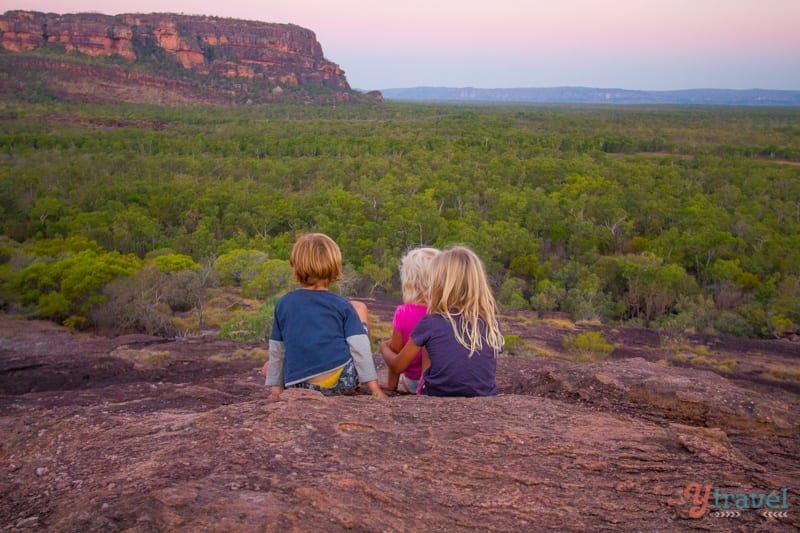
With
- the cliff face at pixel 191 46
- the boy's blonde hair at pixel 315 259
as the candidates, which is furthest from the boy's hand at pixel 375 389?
the cliff face at pixel 191 46

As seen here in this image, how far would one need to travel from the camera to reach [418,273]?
3834mm

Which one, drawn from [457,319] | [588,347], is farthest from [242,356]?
[588,347]

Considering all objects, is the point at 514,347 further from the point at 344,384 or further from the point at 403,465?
the point at 403,465

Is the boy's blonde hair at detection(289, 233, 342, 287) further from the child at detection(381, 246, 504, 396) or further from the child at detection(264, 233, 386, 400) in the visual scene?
the child at detection(381, 246, 504, 396)

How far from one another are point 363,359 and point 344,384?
0.94 feet

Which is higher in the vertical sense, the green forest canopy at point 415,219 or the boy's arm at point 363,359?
the boy's arm at point 363,359

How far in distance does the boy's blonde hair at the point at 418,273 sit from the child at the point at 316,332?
1.26 feet

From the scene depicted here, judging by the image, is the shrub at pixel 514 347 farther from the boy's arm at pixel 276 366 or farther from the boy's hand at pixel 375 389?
the boy's arm at pixel 276 366

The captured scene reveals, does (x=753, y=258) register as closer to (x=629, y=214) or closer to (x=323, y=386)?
(x=629, y=214)

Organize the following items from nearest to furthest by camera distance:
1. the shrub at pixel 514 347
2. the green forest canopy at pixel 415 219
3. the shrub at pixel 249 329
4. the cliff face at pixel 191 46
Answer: the shrub at pixel 514 347, the shrub at pixel 249 329, the green forest canopy at pixel 415 219, the cliff face at pixel 191 46

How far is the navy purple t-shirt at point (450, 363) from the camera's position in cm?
358

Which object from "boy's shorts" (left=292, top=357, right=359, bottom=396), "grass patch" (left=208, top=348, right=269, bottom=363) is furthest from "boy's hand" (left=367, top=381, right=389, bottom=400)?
"grass patch" (left=208, top=348, right=269, bottom=363)

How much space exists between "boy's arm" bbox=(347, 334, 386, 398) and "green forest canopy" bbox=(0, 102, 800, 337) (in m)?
14.0

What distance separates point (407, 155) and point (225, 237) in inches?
798
